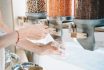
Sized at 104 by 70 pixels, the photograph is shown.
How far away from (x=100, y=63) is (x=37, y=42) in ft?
1.16

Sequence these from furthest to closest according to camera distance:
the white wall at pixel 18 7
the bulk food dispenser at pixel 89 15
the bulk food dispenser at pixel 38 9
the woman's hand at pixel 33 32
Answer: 1. the white wall at pixel 18 7
2. the bulk food dispenser at pixel 38 9
3. the woman's hand at pixel 33 32
4. the bulk food dispenser at pixel 89 15

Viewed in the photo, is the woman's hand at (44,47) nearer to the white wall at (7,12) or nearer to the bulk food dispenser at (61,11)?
the bulk food dispenser at (61,11)

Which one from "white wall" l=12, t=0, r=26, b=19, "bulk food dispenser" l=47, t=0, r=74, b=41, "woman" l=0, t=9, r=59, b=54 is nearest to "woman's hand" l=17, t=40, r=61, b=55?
"woman" l=0, t=9, r=59, b=54

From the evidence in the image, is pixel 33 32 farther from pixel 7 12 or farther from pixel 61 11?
pixel 7 12

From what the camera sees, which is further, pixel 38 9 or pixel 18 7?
pixel 18 7

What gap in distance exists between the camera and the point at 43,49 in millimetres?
737

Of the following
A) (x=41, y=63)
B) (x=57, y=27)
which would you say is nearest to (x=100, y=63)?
(x=57, y=27)

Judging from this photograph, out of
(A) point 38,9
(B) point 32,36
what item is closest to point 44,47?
(B) point 32,36

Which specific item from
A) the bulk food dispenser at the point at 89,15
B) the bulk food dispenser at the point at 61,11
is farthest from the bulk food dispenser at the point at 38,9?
the bulk food dispenser at the point at 89,15

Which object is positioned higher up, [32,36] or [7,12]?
[7,12]

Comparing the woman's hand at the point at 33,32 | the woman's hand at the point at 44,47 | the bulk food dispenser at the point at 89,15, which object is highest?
the bulk food dispenser at the point at 89,15

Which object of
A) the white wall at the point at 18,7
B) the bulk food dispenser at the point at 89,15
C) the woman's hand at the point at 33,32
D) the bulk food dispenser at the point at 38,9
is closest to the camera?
the bulk food dispenser at the point at 89,15

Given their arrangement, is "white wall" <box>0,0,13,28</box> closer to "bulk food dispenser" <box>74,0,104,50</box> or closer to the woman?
the woman

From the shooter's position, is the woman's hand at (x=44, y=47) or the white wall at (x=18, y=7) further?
the white wall at (x=18, y=7)
